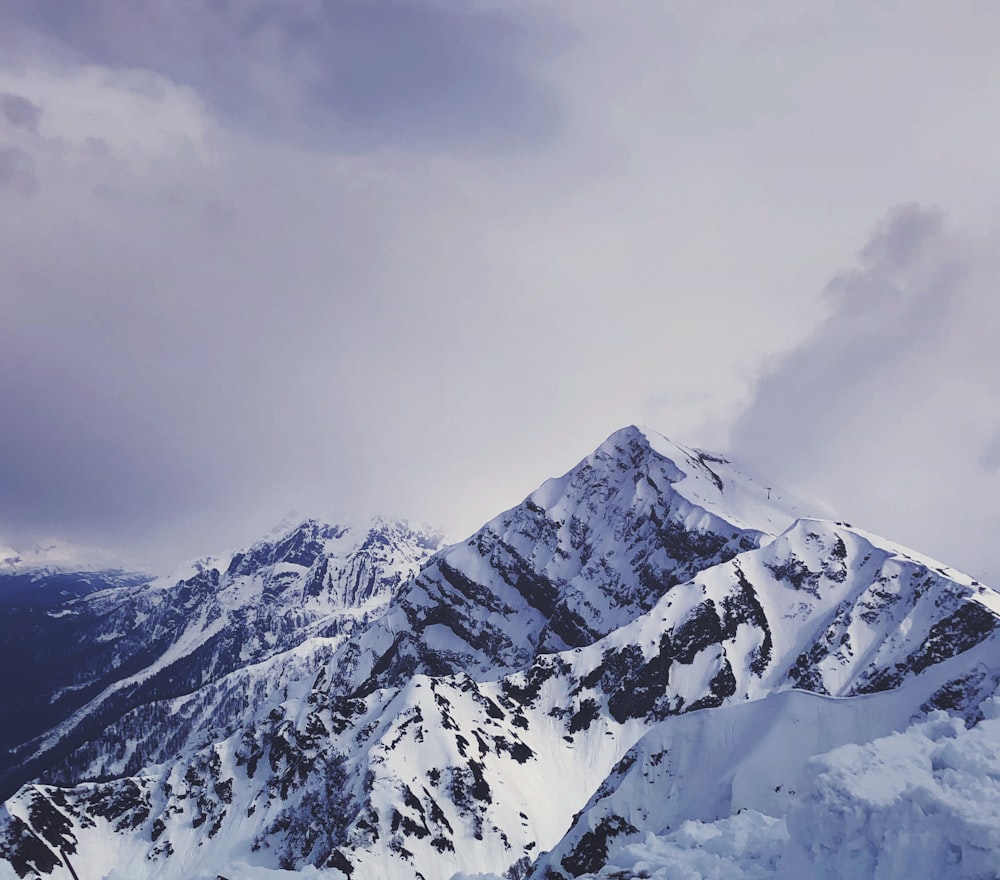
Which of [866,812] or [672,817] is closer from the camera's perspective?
[866,812]

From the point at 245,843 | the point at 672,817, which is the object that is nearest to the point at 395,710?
the point at 245,843

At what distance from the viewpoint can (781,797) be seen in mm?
98562

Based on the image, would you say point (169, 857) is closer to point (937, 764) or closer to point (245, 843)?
point (245, 843)

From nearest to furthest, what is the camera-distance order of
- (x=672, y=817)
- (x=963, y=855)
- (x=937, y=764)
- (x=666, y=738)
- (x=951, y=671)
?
(x=963, y=855), (x=937, y=764), (x=672, y=817), (x=666, y=738), (x=951, y=671)

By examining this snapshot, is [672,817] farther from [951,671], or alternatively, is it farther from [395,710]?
[395,710]

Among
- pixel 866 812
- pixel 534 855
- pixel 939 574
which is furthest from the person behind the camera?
pixel 939 574

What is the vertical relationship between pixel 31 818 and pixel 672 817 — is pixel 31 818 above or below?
below

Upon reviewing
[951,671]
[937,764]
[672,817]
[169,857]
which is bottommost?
[169,857]

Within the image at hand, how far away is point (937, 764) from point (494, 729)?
171 metres

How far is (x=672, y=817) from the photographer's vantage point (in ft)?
371

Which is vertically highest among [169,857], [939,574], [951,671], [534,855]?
[939,574]

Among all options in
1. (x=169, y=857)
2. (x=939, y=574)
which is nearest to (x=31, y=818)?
(x=169, y=857)

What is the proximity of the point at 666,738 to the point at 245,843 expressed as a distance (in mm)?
123642

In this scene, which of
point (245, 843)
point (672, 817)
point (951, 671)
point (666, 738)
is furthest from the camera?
point (245, 843)
